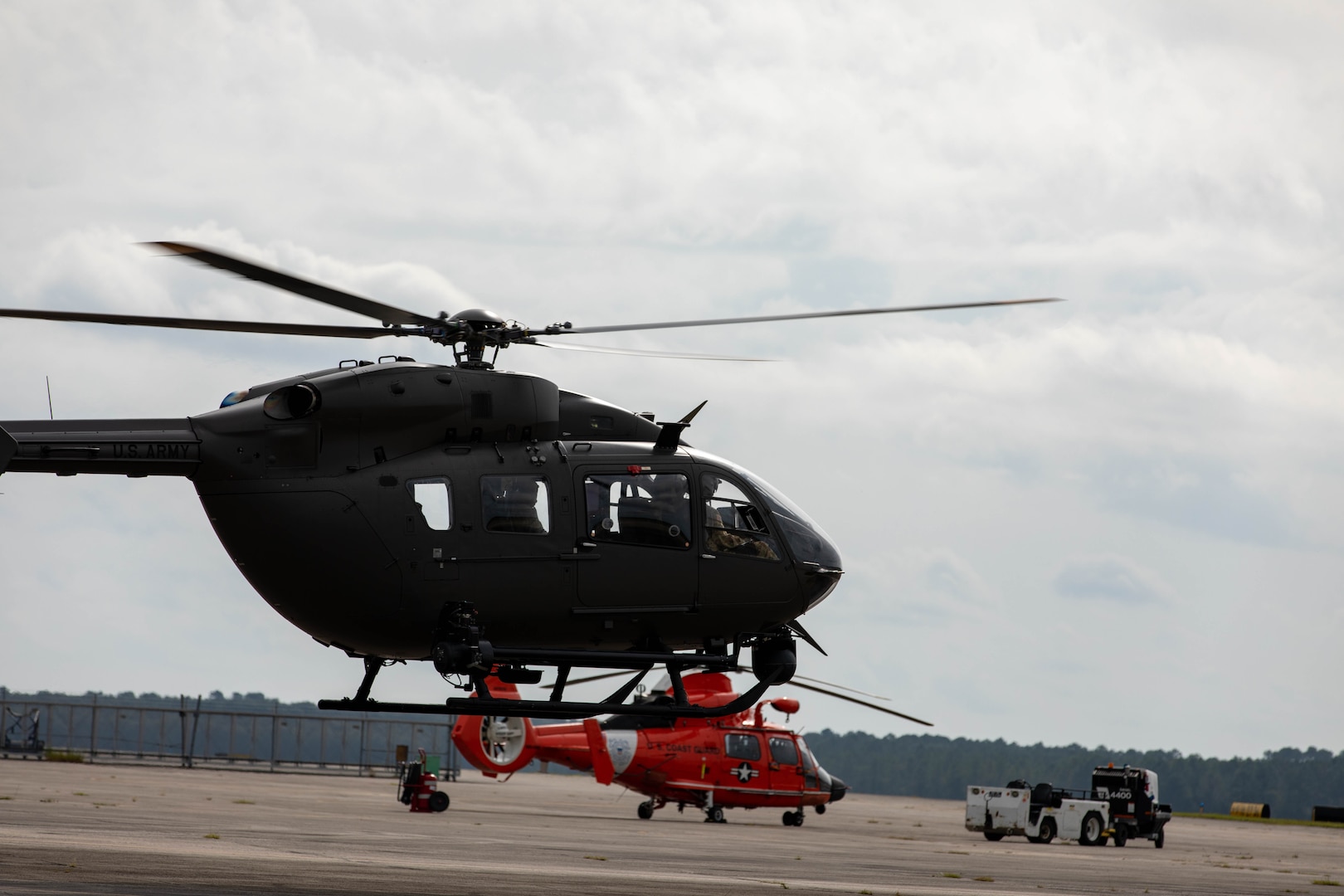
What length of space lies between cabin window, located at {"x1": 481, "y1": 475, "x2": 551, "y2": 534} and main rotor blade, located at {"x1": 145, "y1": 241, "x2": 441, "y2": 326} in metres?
2.05

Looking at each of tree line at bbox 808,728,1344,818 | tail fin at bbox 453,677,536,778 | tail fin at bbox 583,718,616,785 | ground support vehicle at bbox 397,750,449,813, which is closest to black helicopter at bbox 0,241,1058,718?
tail fin at bbox 453,677,536,778

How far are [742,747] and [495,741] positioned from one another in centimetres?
692

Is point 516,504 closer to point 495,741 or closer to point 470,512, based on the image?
point 470,512

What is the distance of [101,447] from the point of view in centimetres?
1452

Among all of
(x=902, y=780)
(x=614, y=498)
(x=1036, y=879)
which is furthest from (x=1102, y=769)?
(x=902, y=780)

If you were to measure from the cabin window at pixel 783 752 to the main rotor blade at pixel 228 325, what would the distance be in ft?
79.2

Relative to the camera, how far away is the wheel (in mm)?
36531

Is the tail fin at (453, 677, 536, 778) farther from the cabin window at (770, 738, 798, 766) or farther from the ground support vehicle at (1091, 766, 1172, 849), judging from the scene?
the ground support vehicle at (1091, 766, 1172, 849)

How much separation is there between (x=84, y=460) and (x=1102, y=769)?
3038 centimetres

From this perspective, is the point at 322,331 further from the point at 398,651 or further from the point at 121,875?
the point at 121,875

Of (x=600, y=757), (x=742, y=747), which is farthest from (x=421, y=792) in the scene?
(x=742, y=747)

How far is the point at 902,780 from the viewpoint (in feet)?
631

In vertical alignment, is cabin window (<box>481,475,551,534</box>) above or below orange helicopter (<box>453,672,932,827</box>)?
above

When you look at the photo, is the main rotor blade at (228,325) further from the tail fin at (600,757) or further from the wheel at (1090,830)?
the wheel at (1090,830)
